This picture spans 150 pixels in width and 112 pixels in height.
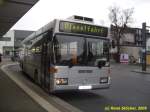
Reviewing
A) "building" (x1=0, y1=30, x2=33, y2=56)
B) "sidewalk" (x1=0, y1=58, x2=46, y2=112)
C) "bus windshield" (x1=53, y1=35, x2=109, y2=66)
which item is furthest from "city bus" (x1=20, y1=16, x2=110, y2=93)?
"building" (x1=0, y1=30, x2=33, y2=56)

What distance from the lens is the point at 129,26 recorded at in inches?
3007

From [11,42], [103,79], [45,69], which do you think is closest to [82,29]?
[103,79]

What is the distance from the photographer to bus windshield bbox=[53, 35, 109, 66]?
1126cm

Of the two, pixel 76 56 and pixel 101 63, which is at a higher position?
pixel 76 56

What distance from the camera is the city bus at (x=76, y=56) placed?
11234mm

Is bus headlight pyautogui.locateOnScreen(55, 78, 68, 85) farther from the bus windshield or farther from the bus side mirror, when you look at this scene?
the bus side mirror

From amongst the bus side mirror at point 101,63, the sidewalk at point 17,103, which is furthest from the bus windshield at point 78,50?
the sidewalk at point 17,103

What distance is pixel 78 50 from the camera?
11.5 metres

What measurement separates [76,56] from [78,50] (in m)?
0.25

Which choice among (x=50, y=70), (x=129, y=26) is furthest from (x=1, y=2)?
(x=129, y=26)

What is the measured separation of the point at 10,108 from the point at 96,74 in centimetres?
412

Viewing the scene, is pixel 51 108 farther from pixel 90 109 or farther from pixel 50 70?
pixel 50 70

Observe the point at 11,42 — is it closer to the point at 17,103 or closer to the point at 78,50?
the point at 78,50

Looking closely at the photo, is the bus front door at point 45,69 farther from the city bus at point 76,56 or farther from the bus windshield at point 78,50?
the bus windshield at point 78,50
